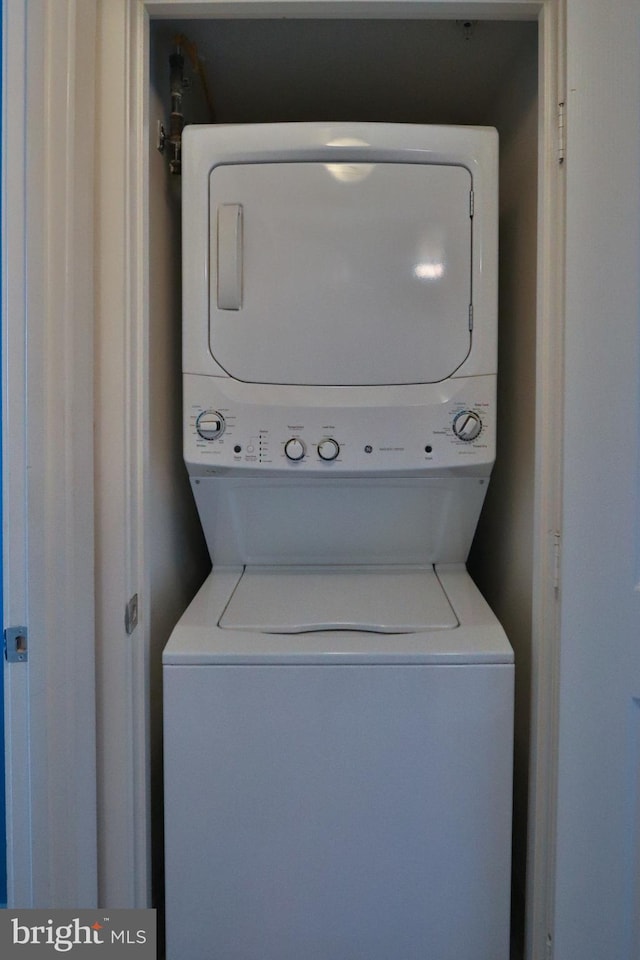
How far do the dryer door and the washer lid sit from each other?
56 centimetres

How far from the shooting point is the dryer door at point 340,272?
140 centimetres

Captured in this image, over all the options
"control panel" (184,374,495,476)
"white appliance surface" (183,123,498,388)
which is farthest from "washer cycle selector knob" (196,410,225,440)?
"white appliance surface" (183,123,498,388)

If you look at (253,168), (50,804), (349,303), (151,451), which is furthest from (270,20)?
(50,804)

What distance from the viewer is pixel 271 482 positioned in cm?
152

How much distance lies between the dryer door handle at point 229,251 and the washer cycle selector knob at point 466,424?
2.14 ft

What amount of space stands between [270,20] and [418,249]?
702 millimetres

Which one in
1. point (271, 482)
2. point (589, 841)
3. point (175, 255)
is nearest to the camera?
point (589, 841)

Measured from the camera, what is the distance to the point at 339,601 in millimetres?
1430

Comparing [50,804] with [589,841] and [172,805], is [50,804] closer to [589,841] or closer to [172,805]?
[172,805]

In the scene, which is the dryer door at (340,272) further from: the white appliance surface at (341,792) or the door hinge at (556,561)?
the white appliance surface at (341,792)

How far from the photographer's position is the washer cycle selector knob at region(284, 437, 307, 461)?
144cm

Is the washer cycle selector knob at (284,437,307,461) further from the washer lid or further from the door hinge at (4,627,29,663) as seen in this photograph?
the door hinge at (4,627,29,663)

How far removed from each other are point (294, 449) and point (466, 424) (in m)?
0.45

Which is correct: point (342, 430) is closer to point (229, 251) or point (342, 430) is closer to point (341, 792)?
point (229, 251)
